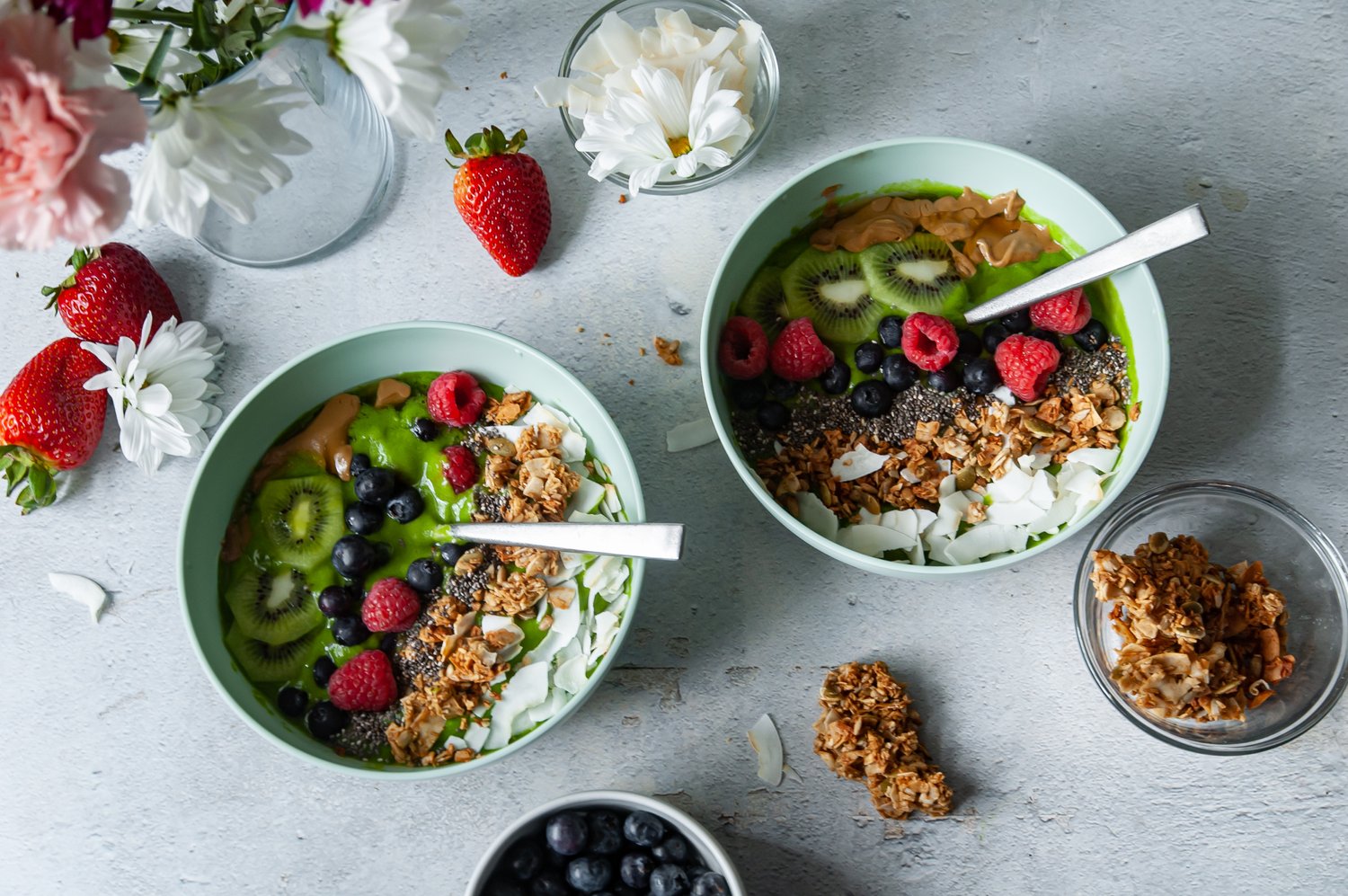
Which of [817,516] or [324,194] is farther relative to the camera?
[324,194]

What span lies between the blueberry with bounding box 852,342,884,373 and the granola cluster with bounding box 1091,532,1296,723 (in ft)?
1.36

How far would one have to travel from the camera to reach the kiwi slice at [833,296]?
63.3 inches

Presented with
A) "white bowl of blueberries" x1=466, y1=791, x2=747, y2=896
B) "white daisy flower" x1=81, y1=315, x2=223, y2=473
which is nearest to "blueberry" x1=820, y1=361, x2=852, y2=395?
"white bowl of blueberries" x1=466, y1=791, x2=747, y2=896

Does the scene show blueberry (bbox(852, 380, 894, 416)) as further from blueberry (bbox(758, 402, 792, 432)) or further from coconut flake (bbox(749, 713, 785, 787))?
coconut flake (bbox(749, 713, 785, 787))

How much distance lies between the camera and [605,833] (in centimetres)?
148

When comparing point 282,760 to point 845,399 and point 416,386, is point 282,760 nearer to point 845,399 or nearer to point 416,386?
point 416,386

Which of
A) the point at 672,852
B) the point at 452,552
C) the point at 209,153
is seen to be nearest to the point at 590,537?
the point at 452,552

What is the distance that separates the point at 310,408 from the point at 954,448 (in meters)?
0.97

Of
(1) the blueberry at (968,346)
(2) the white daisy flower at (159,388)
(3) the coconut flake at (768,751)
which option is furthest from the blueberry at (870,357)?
(2) the white daisy flower at (159,388)

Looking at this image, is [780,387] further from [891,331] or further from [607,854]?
[607,854]

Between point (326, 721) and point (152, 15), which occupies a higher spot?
point (152, 15)

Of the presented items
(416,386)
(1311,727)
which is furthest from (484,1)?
(1311,727)

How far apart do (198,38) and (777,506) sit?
89 centimetres

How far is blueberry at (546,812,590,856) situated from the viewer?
146 cm
